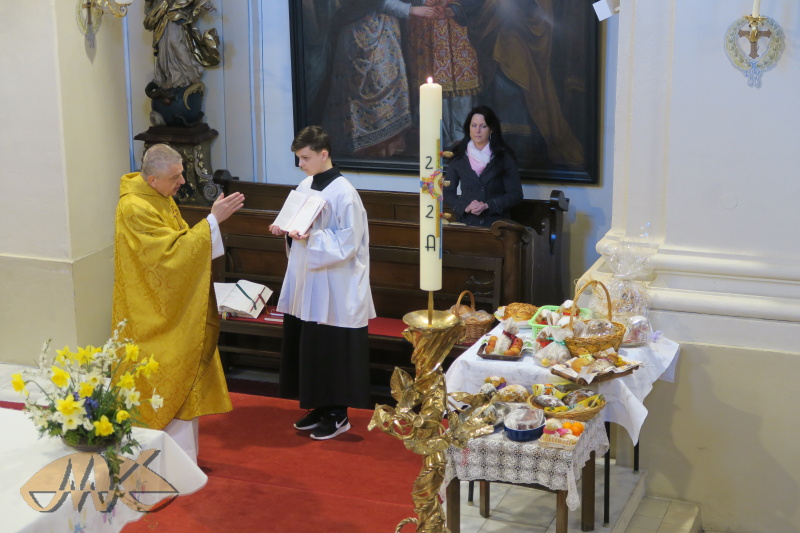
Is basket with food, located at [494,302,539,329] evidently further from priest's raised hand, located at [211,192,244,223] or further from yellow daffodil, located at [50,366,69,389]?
yellow daffodil, located at [50,366,69,389]

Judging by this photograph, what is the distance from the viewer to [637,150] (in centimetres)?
497

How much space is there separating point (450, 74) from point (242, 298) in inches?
96.2

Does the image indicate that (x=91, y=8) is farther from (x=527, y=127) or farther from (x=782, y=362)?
(x=782, y=362)

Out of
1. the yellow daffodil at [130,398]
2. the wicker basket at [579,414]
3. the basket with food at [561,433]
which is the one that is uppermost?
the yellow daffodil at [130,398]

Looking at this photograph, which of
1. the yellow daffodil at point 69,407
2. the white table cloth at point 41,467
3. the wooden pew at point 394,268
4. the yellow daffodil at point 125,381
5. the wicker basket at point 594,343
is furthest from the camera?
the wooden pew at point 394,268

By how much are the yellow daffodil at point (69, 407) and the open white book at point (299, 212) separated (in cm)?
217

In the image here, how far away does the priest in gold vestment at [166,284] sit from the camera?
5090 millimetres

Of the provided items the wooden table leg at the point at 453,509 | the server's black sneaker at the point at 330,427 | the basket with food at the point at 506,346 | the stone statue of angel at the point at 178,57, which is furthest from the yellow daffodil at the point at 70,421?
the stone statue of angel at the point at 178,57

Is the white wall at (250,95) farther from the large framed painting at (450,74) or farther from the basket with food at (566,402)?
the basket with food at (566,402)

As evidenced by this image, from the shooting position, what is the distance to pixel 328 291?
555cm

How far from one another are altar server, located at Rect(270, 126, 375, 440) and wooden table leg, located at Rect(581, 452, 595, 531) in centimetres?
159

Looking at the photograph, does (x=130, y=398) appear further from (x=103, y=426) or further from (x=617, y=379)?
(x=617, y=379)

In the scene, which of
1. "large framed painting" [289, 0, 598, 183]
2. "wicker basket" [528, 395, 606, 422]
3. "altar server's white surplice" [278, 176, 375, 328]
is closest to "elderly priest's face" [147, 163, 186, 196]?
"altar server's white surplice" [278, 176, 375, 328]

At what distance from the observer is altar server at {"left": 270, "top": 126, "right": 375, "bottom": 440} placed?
547 centimetres
